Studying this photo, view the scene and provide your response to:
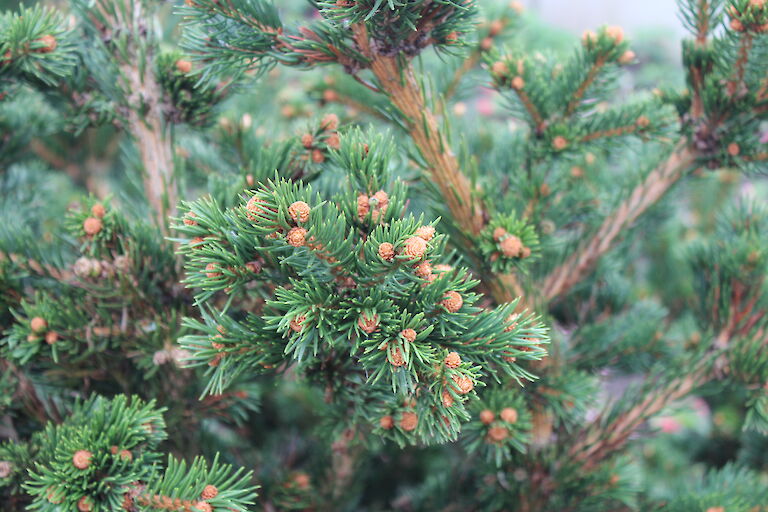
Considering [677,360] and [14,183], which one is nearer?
[677,360]

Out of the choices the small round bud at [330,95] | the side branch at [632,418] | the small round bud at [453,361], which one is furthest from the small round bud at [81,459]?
the small round bud at [330,95]

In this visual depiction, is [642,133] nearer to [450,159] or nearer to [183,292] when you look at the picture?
[450,159]

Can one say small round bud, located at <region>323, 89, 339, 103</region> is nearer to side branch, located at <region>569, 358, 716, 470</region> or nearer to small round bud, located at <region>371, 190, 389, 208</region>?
small round bud, located at <region>371, 190, 389, 208</region>

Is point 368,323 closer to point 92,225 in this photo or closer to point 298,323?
point 298,323

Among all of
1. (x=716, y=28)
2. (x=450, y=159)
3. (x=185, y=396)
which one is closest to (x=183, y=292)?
(x=185, y=396)

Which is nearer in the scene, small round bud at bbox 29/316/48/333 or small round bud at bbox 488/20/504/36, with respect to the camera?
small round bud at bbox 29/316/48/333

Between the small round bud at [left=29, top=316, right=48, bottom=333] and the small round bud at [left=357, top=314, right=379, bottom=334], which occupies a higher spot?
the small round bud at [left=357, top=314, right=379, bottom=334]

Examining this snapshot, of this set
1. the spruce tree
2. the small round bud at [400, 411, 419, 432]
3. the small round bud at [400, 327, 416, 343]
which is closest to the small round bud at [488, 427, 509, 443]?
the spruce tree
